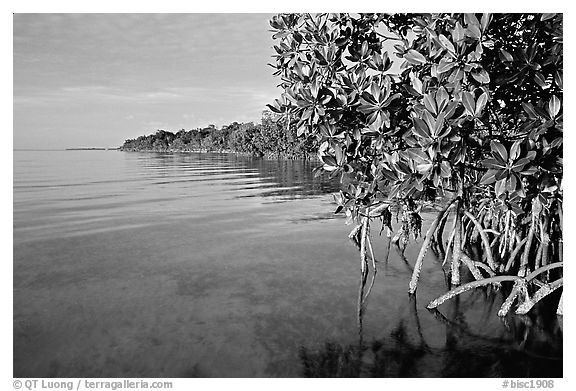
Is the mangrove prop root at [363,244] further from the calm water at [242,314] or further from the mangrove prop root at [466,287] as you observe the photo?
the mangrove prop root at [466,287]

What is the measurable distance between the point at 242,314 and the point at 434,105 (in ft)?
11.5

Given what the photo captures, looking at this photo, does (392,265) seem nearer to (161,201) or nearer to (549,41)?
(549,41)

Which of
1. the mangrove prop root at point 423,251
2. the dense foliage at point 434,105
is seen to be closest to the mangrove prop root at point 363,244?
the dense foliage at point 434,105

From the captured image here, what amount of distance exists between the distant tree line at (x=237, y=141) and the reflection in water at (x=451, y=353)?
9.11ft

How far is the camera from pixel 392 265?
8.60 metres

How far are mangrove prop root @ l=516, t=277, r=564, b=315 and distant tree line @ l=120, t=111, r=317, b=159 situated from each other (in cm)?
328

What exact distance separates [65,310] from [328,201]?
38.7 feet

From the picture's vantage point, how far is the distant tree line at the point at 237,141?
207 feet

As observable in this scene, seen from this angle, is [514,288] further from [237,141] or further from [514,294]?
[237,141]

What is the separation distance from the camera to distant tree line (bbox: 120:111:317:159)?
63044 millimetres

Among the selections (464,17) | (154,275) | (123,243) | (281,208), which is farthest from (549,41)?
(281,208)
